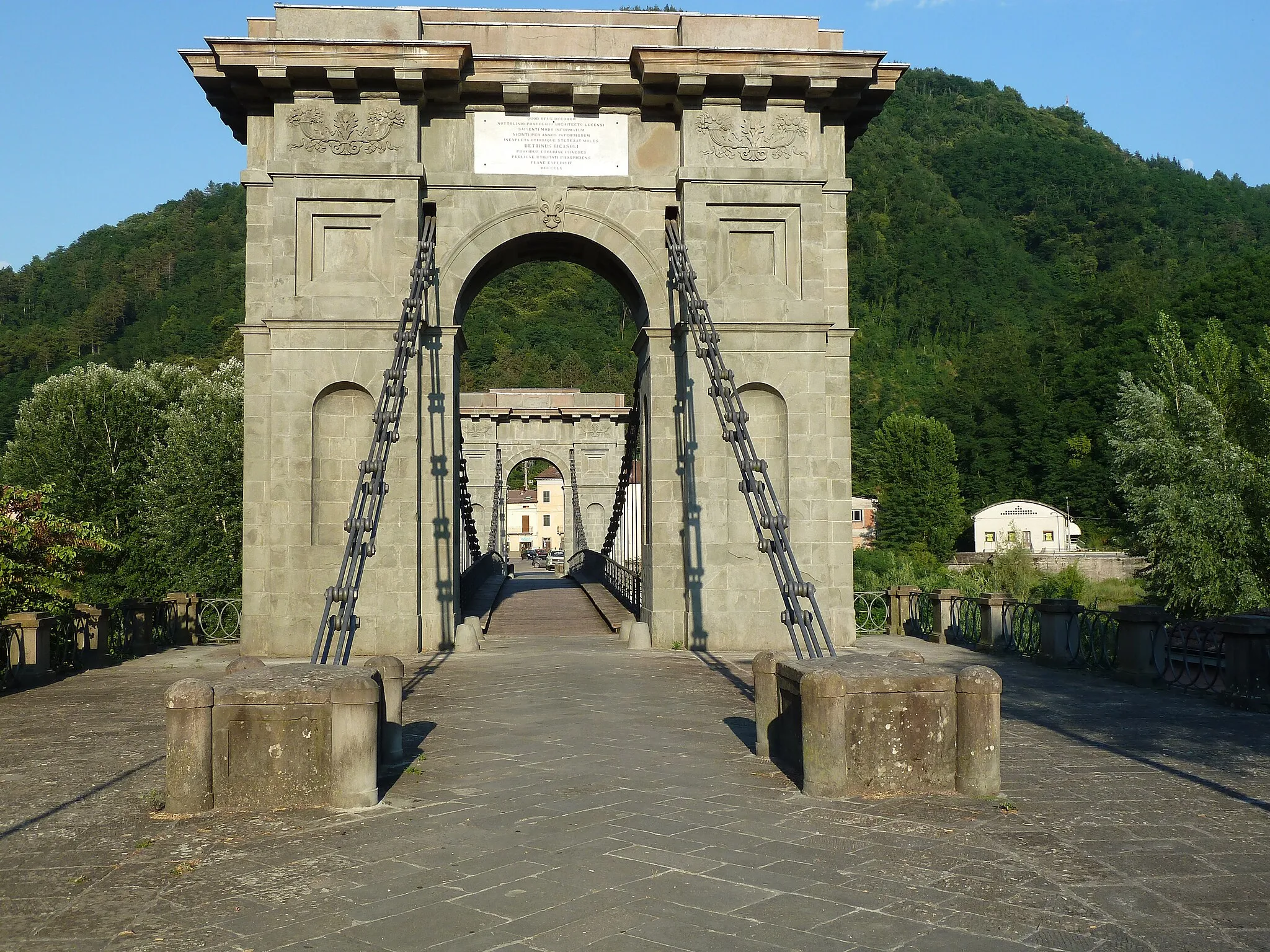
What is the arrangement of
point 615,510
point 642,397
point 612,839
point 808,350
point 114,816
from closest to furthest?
point 612,839, point 114,816, point 808,350, point 642,397, point 615,510

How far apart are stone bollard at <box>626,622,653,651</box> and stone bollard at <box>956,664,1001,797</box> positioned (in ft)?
24.4

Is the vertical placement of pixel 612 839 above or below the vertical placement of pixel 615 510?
below

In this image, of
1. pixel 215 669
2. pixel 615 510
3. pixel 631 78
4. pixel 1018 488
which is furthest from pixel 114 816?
pixel 1018 488

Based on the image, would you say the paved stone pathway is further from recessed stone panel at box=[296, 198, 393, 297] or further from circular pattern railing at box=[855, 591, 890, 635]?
circular pattern railing at box=[855, 591, 890, 635]

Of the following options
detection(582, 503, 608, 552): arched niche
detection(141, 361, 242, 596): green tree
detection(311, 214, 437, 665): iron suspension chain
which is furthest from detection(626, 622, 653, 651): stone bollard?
detection(582, 503, 608, 552): arched niche

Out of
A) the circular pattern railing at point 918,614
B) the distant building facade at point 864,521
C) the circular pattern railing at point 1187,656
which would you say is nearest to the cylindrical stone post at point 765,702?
the circular pattern railing at point 1187,656

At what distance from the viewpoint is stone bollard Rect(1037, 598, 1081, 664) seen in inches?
449

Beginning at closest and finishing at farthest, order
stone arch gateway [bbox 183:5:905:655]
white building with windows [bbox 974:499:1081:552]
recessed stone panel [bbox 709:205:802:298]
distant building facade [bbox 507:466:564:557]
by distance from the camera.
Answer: stone arch gateway [bbox 183:5:905:655], recessed stone panel [bbox 709:205:802:298], white building with windows [bbox 974:499:1081:552], distant building facade [bbox 507:466:564:557]

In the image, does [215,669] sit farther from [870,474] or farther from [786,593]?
[870,474]

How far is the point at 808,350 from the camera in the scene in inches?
511

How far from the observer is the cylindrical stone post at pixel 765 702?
6.46 m

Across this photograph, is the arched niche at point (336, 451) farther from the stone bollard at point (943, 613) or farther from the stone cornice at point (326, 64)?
the stone bollard at point (943, 613)

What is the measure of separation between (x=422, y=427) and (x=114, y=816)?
7.99m

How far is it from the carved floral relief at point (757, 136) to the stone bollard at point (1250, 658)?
738 cm
